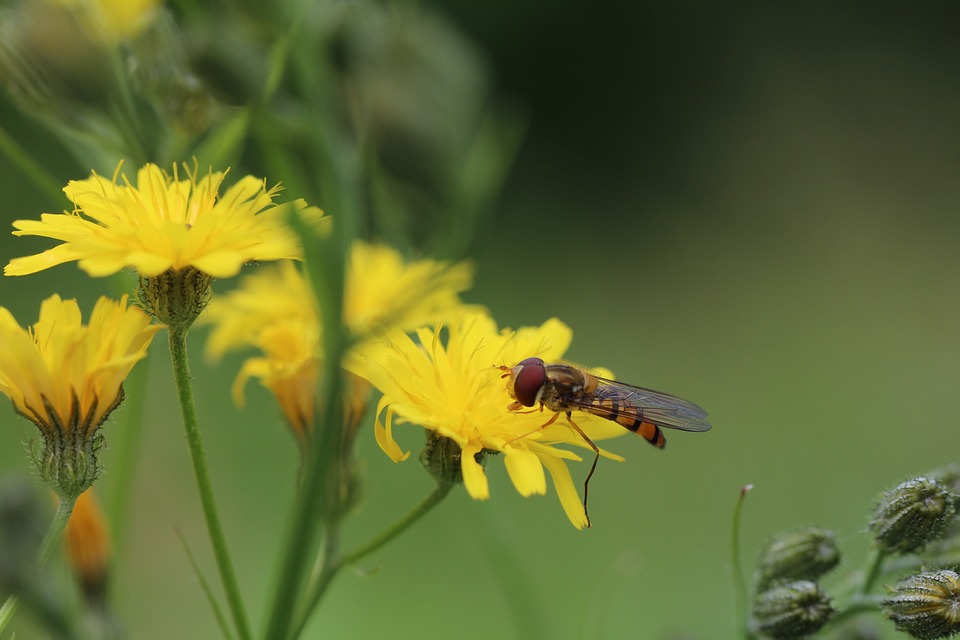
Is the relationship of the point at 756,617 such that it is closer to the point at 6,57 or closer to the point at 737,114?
the point at 6,57

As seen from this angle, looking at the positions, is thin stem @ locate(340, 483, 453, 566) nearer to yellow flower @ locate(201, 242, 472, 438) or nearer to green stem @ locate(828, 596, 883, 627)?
yellow flower @ locate(201, 242, 472, 438)

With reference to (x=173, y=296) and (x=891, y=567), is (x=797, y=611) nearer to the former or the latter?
(x=891, y=567)

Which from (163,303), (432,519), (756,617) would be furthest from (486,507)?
(432,519)

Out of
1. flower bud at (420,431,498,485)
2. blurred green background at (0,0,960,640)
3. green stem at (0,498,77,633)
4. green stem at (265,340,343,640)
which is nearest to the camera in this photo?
green stem at (265,340,343,640)

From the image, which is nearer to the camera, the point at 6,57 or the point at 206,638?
the point at 6,57

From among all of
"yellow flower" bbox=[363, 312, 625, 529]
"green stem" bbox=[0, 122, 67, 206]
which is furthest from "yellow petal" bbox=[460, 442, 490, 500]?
"green stem" bbox=[0, 122, 67, 206]

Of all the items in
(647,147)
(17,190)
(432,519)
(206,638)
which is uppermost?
(647,147)

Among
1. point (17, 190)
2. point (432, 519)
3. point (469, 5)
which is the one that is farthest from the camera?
point (469, 5)
